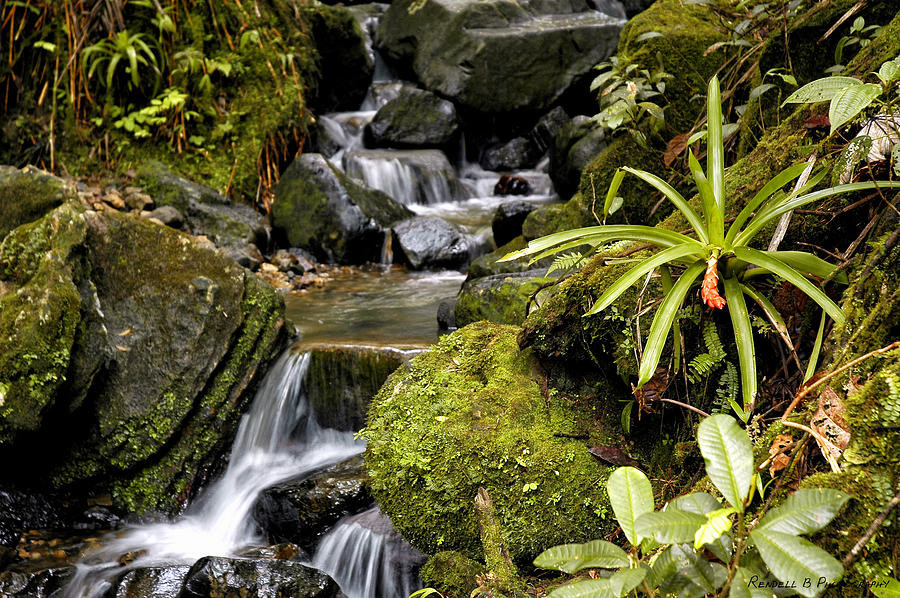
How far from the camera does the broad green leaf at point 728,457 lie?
49.8 inches

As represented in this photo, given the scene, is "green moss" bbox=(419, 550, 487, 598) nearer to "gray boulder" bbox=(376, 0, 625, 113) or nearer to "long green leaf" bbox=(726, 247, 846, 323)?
"long green leaf" bbox=(726, 247, 846, 323)

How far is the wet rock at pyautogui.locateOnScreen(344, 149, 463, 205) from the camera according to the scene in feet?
30.5

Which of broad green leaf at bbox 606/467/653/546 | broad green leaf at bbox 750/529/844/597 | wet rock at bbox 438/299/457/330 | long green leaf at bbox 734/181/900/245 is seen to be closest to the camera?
broad green leaf at bbox 750/529/844/597

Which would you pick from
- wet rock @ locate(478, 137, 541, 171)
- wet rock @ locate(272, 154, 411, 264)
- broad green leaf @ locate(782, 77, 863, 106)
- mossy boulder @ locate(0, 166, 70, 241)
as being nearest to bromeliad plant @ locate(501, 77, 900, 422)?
broad green leaf @ locate(782, 77, 863, 106)

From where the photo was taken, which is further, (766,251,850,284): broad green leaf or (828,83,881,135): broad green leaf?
(766,251,850,284): broad green leaf

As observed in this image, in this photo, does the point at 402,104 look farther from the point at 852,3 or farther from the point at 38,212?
the point at 852,3

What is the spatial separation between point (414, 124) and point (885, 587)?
393 inches

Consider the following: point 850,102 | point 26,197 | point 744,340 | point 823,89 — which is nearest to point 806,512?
point 744,340

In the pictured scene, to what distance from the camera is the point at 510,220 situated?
22.8 feet

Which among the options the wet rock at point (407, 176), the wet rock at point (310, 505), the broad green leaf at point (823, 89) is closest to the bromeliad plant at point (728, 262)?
the broad green leaf at point (823, 89)

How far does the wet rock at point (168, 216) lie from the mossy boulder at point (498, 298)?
384 cm

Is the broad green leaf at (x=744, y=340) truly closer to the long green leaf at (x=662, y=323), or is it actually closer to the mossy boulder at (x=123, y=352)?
the long green leaf at (x=662, y=323)

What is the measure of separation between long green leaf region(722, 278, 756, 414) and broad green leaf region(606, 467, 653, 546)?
27.0 inches

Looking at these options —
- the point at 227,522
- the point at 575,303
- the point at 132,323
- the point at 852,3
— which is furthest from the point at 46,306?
the point at 852,3
